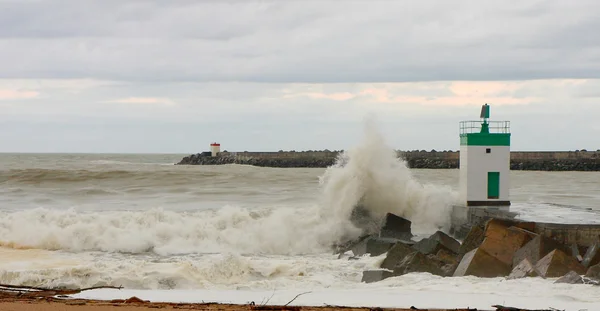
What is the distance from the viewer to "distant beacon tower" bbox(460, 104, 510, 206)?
47.0ft

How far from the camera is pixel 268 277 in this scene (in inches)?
416

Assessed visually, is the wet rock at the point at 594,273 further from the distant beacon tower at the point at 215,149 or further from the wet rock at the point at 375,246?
the distant beacon tower at the point at 215,149

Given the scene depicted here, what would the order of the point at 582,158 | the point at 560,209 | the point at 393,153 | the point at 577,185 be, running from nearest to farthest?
the point at 560,209, the point at 393,153, the point at 577,185, the point at 582,158

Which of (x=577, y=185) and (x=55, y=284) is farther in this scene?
(x=577, y=185)

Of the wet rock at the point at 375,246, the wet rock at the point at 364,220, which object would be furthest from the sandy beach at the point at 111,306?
the wet rock at the point at 364,220

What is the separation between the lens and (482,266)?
29.8ft

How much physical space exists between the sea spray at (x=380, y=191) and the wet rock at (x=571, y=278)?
7.54 m

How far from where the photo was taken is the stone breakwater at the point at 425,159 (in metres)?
50.7

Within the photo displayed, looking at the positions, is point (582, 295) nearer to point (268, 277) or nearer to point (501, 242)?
point (501, 242)

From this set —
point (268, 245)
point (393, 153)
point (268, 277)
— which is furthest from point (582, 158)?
point (268, 277)

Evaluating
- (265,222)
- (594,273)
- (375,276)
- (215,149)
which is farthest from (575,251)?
(215,149)

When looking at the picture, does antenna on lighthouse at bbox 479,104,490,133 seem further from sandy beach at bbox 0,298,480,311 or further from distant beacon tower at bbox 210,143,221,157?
distant beacon tower at bbox 210,143,221,157

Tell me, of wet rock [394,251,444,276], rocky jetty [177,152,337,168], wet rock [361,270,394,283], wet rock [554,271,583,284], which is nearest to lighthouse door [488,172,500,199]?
wet rock [394,251,444,276]

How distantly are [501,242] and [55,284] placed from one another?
5.85 metres
